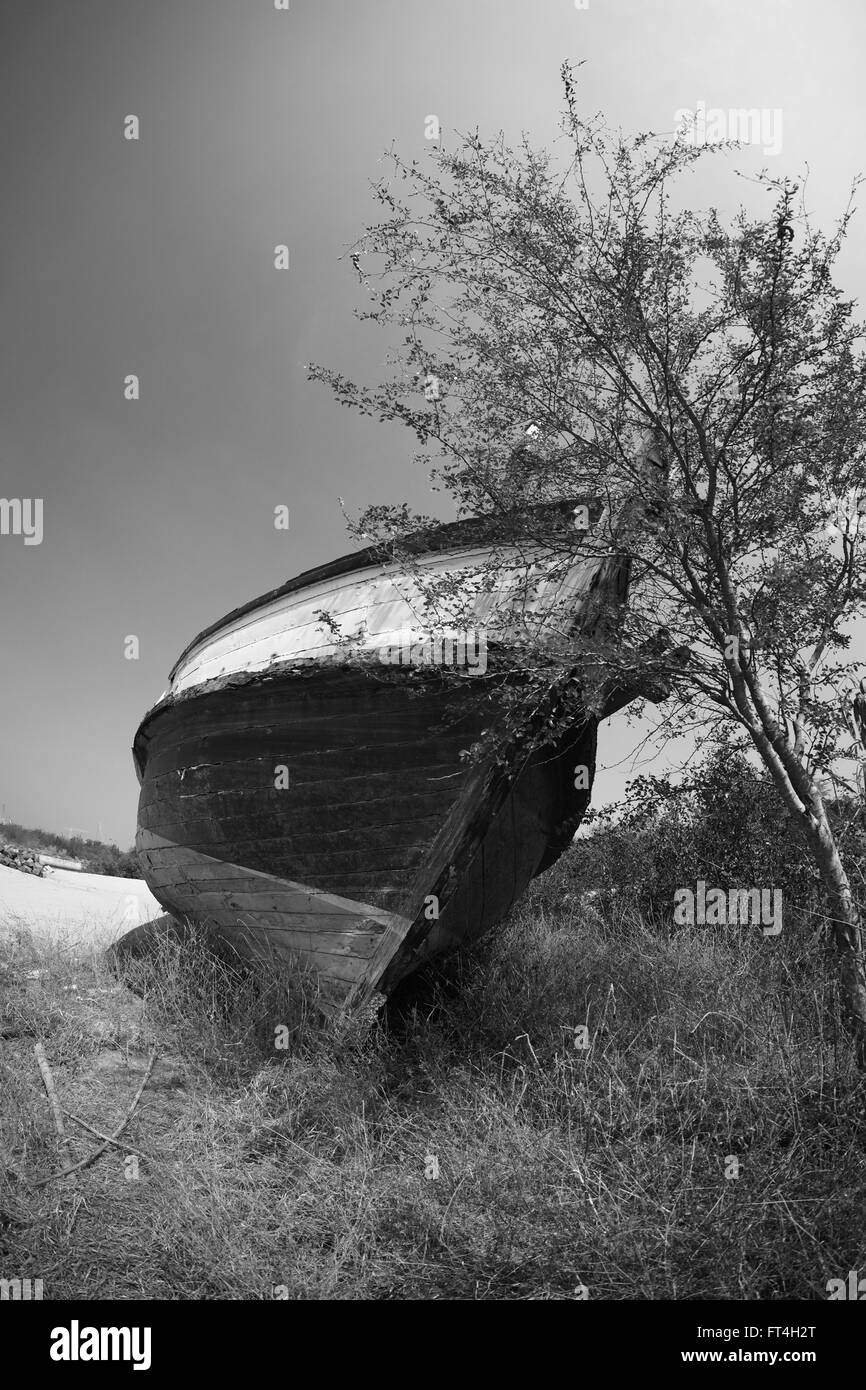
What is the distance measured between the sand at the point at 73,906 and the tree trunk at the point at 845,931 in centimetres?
648

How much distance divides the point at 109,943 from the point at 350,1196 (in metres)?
5.08

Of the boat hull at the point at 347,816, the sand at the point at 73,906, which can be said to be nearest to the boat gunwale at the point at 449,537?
the boat hull at the point at 347,816

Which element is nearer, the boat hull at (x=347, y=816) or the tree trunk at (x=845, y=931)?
the tree trunk at (x=845, y=931)

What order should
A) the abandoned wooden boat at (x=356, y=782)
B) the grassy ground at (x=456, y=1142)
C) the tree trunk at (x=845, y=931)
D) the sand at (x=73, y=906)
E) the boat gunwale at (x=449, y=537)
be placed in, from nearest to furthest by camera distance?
the grassy ground at (x=456, y=1142) < the tree trunk at (x=845, y=931) < the boat gunwale at (x=449, y=537) < the abandoned wooden boat at (x=356, y=782) < the sand at (x=73, y=906)

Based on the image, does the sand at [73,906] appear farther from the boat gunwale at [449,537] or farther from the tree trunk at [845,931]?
the tree trunk at [845,931]

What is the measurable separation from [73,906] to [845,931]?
11986 mm

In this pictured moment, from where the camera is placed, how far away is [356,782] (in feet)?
17.1

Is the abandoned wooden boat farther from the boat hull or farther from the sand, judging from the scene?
the sand

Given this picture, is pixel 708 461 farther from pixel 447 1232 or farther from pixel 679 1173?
pixel 447 1232

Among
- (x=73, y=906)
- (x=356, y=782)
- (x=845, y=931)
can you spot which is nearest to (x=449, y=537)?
(x=356, y=782)

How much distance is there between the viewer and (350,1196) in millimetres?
3551

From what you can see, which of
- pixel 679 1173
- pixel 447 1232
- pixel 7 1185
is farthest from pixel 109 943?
pixel 679 1173

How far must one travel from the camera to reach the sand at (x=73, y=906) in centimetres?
842

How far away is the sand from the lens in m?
8.42
